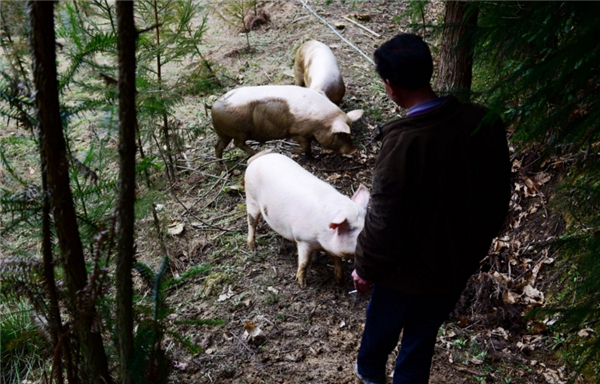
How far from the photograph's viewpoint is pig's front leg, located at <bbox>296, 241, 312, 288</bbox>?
4156mm

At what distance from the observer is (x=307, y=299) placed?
4145mm

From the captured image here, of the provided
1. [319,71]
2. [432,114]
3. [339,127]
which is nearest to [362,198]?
[432,114]

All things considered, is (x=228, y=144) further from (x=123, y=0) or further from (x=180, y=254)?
(x=123, y=0)

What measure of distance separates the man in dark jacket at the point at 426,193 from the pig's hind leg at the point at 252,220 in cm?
219

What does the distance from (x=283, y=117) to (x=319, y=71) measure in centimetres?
126

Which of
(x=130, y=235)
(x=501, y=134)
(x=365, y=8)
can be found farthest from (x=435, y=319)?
(x=365, y=8)

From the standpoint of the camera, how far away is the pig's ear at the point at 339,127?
5.79 meters

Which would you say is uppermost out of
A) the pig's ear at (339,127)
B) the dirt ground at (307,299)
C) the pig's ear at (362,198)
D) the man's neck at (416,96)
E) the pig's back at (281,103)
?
the man's neck at (416,96)

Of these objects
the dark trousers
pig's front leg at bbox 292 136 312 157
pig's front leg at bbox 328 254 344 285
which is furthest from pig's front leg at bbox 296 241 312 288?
pig's front leg at bbox 292 136 312 157

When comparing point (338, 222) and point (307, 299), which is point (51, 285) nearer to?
point (338, 222)

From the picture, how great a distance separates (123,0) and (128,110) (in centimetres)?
36

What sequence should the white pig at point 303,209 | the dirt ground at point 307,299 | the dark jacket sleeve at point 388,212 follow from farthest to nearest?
1. the white pig at point 303,209
2. the dirt ground at point 307,299
3. the dark jacket sleeve at point 388,212

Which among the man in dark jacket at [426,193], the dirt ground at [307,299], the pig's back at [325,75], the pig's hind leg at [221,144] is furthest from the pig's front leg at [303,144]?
the man in dark jacket at [426,193]

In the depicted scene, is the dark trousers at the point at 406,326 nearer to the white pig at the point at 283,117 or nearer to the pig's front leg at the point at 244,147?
the white pig at the point at 283,117
